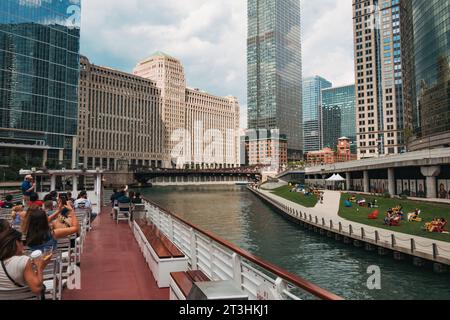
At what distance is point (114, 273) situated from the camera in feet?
26.0

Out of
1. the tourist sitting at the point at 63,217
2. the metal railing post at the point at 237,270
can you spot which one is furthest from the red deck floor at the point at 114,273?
the metal railing post at the point at 237,270

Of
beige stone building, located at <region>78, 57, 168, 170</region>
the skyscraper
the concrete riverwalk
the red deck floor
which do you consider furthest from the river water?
beige stone building, located at <region>78, 57, 168, 170</region>

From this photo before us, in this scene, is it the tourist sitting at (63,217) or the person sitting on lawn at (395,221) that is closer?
the tourist sitting at (63,217)

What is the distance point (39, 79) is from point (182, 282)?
119 metres

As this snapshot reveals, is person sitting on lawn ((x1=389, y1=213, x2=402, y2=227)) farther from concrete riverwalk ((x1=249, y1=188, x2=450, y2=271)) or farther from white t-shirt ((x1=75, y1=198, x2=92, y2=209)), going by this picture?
white t-shirt ((x1=75, y1=198, x2=92, y2=209))

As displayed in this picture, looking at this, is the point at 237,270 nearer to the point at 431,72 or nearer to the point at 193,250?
the point at 193,250

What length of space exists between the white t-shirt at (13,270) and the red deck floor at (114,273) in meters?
2.60

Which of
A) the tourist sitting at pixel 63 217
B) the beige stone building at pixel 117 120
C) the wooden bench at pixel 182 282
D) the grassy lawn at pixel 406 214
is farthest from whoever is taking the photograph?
the beige stone building at pixel 117 120

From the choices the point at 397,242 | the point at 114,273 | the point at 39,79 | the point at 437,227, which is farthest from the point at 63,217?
the point at 39,79

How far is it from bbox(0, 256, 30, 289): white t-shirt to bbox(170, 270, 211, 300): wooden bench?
1.99 meters

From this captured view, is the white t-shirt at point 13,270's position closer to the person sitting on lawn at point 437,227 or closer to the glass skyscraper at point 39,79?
the person sitting on lawn at point 437,227

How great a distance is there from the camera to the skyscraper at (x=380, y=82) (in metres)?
129
